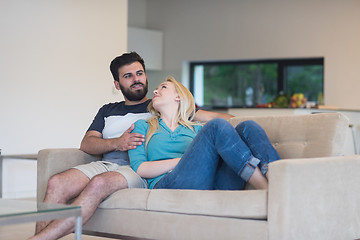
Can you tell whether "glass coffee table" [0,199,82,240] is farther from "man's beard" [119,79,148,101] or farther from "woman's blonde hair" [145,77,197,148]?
"man's beard" [119,79,148,101]

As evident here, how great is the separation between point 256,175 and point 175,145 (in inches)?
22.5

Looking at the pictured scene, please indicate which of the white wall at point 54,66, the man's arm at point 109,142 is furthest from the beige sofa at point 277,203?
the white wall at point 54,66

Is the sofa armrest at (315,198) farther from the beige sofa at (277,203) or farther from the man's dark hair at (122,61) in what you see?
the man's dark hair at (122,61)

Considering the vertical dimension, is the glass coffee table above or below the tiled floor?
above

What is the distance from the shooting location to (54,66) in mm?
5688

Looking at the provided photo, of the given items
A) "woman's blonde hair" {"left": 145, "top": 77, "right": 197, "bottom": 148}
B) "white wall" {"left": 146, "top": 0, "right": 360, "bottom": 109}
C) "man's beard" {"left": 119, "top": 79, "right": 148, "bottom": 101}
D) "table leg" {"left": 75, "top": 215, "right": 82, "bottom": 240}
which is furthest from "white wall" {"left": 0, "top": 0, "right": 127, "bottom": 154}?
"table leg" {"left": 75, "top": 215, "right": 82, "bottom": 240}

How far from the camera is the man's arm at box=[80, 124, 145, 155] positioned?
9.76 feet

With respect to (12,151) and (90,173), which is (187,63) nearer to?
(12,151)

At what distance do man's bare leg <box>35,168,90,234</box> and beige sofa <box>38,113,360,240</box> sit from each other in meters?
0.16

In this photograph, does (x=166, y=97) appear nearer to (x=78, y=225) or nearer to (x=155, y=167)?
(x=155, y=167)

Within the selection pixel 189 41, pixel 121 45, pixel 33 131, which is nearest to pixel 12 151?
pixel 33 131

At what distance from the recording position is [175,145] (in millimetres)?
2990

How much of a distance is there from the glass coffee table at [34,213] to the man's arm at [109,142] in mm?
781

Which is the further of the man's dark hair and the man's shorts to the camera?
the man's dark hair
